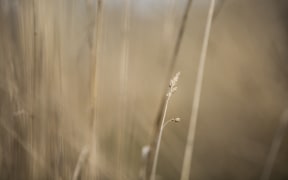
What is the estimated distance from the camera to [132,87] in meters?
0.95

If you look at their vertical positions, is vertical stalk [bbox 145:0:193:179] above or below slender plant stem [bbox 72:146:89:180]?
above

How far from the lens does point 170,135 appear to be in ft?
3.10

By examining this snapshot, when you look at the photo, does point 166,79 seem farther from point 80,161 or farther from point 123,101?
point 80,161

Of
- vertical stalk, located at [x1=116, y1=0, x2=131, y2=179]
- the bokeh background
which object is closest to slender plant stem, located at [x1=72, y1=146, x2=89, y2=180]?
the bokeh background

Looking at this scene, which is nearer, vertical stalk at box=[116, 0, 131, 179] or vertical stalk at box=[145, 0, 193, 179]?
vertical stalk at box=[145, 0, 193, 179]

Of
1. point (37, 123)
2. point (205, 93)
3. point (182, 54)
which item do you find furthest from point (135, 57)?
point (37, 123)

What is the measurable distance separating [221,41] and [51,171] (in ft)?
2.15

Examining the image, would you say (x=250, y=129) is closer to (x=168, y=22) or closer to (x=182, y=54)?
(x=182, y=54)

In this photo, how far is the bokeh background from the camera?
87 cm

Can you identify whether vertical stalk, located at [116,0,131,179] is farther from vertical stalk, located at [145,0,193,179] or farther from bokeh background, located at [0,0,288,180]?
vertical stalk, located at [145,0,193,179]

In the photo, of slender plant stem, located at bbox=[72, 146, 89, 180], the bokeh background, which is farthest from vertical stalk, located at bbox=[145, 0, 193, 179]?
slender plant stem, located at bbox=[72, 146, 89, 180]

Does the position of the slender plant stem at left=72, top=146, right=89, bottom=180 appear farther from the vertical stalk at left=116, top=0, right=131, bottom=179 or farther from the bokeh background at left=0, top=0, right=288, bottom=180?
the vertical stalk at left=116, top=0, right=131, bottom=179

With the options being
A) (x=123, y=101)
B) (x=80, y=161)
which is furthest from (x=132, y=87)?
(x=80, y=161)

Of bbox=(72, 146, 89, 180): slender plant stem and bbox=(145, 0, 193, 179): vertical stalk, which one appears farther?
bbox=(72, 146, 89, 180): slender plant stem
